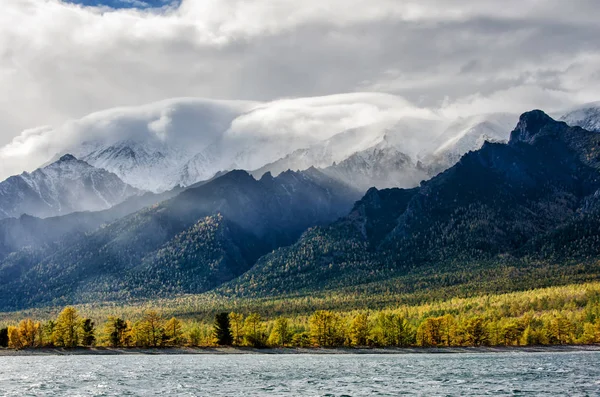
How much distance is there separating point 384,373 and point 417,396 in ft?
181

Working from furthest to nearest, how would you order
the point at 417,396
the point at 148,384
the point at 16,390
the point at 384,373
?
the point at 384,373
the point at 148,384
the point at 16,390
the point at 417,396

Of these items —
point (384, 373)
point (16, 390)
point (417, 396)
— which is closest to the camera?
point (417, 396)

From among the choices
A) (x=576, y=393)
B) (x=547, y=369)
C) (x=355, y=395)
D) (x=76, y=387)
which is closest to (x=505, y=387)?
(x=576, y=393)

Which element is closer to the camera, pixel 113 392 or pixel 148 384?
pixel 113 392

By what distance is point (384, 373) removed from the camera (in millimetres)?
196125

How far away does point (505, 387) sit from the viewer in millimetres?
156625

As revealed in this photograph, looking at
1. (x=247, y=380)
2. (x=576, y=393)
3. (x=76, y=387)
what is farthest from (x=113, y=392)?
(x=576, y=393)

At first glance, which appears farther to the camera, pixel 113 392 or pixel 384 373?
pixel 384 373

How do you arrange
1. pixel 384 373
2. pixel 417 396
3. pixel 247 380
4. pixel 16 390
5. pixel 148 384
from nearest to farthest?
pixel 417 396
pixel 16 390
pixel 148 384
pixel 247 380
pixel 384 373

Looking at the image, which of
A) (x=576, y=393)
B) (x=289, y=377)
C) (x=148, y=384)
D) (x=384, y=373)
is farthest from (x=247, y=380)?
(x=576, y=393)

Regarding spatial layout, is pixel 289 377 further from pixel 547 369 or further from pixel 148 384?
pixel 547 369

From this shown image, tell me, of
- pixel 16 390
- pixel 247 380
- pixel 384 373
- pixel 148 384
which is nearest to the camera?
pixel 16 390

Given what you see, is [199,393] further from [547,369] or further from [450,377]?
[547,369]

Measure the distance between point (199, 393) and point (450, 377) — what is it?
214 feet
